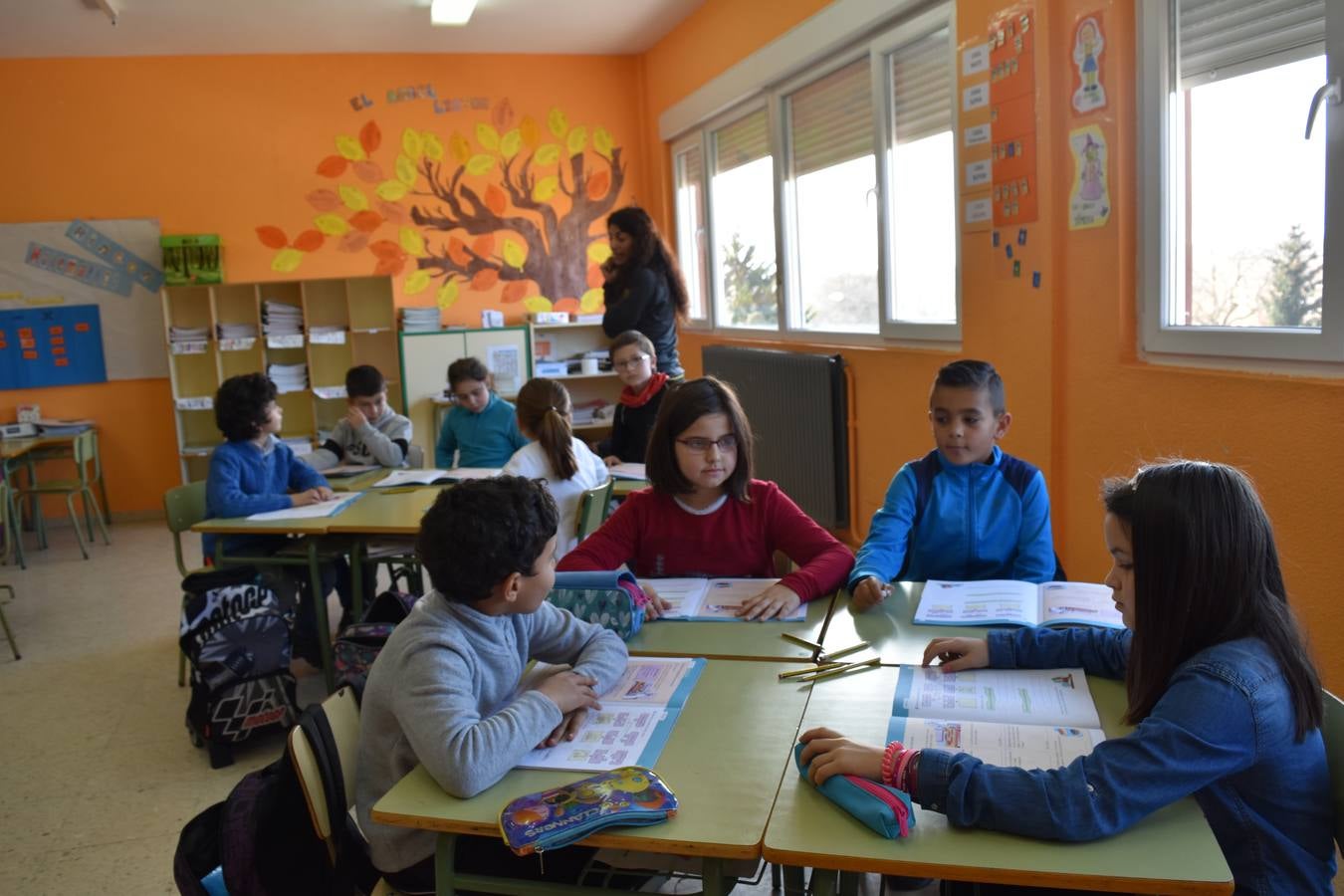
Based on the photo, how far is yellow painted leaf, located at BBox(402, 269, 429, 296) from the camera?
23.3ft

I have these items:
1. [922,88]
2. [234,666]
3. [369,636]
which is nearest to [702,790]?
[369,636]

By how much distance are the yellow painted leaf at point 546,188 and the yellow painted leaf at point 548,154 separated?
4.0 inches

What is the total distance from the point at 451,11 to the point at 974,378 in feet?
15.3

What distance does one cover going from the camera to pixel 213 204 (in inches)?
274

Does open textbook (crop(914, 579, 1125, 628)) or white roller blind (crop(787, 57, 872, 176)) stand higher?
white roller blind (crop(787, 57, 872, 176))

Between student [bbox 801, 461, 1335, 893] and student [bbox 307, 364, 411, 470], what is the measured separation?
3604 millimetres

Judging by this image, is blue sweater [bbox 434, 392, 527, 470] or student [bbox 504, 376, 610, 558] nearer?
student [bbox 504, 376, 610, 558]

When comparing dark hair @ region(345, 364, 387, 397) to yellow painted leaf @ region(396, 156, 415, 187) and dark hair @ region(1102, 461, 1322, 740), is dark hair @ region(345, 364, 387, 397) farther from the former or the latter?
dark hair @ region(1102, 461, 1322, 740)

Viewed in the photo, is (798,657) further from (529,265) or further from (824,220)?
(529,265)

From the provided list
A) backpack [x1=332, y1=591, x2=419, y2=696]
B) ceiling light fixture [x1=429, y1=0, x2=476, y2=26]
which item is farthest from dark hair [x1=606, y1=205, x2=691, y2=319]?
backpack [x1=332, y1=591, x2=419, y2=696]

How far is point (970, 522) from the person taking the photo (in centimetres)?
235

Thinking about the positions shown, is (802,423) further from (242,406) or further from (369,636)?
(369,636)

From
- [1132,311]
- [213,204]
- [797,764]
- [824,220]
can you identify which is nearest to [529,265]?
[213,204]

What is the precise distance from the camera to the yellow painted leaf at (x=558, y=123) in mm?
7246
